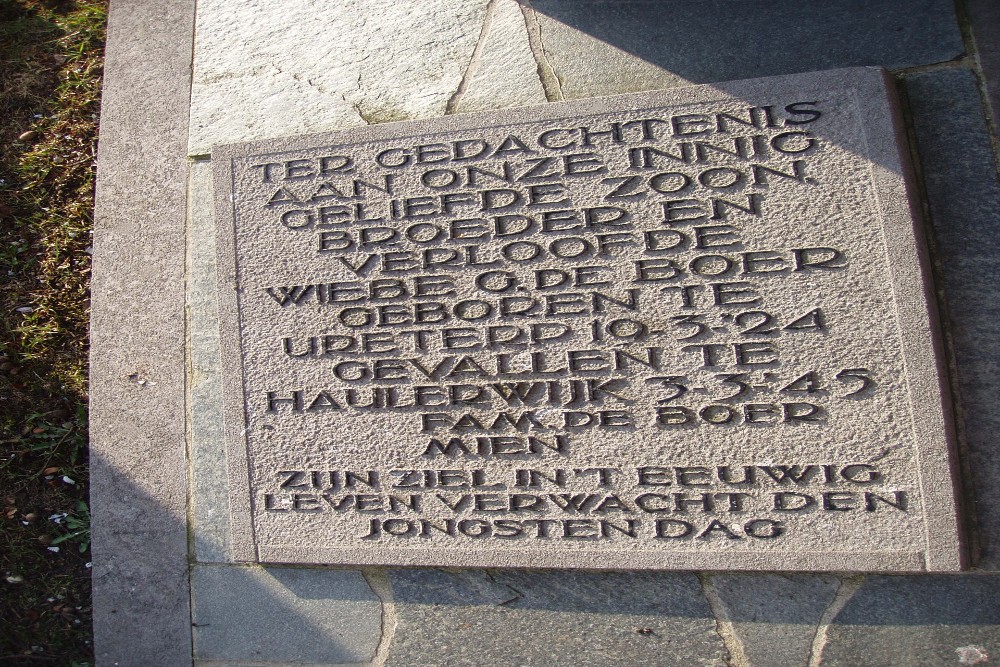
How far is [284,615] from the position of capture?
7.97 feet

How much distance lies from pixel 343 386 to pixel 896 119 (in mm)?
2019

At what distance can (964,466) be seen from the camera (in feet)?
6.91

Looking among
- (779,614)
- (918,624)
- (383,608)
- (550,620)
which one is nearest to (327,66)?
(383,608)

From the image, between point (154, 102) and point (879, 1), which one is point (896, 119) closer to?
point (879, 1)

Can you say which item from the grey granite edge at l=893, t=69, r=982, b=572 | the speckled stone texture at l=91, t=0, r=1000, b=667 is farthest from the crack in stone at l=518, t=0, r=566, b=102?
the grey granite edge at l=893, t=69, r=982, b=572

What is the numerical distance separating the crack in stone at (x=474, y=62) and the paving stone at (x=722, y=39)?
0.19m

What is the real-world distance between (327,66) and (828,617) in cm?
269

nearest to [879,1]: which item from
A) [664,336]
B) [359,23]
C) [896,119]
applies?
[896,119]

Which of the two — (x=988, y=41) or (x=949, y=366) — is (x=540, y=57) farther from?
(x=949, y=366)

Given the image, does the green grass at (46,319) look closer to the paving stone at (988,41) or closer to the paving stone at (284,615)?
the paving stone at (284,615)

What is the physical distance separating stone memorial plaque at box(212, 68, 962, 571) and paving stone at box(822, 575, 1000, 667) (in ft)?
0.55

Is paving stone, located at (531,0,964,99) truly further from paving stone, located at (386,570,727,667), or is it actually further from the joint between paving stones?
paving stone, located at (386,570,727,667)

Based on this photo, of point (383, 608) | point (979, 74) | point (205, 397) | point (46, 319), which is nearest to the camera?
point (979, 74)

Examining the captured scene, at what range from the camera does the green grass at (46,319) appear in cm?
258
